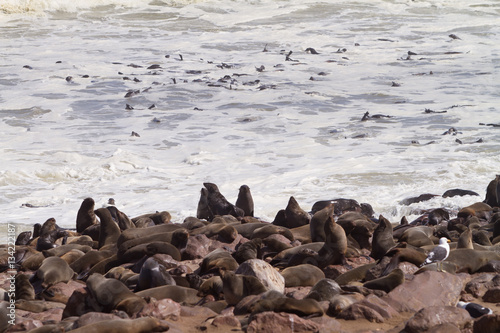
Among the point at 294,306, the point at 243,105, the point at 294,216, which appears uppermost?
the point at 294,306

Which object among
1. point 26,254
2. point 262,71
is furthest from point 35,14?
point 26,254

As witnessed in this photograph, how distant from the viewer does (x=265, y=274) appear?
190 inches

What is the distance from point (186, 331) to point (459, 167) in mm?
9978

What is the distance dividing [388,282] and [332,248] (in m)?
1.13

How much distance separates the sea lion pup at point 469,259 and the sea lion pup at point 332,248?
91 cm

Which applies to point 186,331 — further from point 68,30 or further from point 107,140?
point 68,30

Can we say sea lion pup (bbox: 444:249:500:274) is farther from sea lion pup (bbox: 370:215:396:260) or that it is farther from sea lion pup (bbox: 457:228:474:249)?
sea lion pup (bbox: 370:215:396:260)

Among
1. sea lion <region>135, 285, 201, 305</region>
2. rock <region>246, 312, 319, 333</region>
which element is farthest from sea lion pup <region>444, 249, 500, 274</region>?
sea lion <region>135, 285, 201, 305</region>

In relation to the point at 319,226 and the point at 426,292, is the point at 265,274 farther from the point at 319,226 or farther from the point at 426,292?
the point at 319,226

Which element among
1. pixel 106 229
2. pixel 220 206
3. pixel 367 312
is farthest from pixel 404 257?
pixel 220 206

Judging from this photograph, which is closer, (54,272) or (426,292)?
(426,292)

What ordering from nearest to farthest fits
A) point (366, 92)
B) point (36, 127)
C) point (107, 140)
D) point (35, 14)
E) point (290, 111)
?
point (107, 140), point (36, 127), point (290, 111), point (366, 92), point (35, 14)

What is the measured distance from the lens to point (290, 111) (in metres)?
19.4

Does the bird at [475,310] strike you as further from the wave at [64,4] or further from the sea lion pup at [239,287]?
the wave at [64,4]
